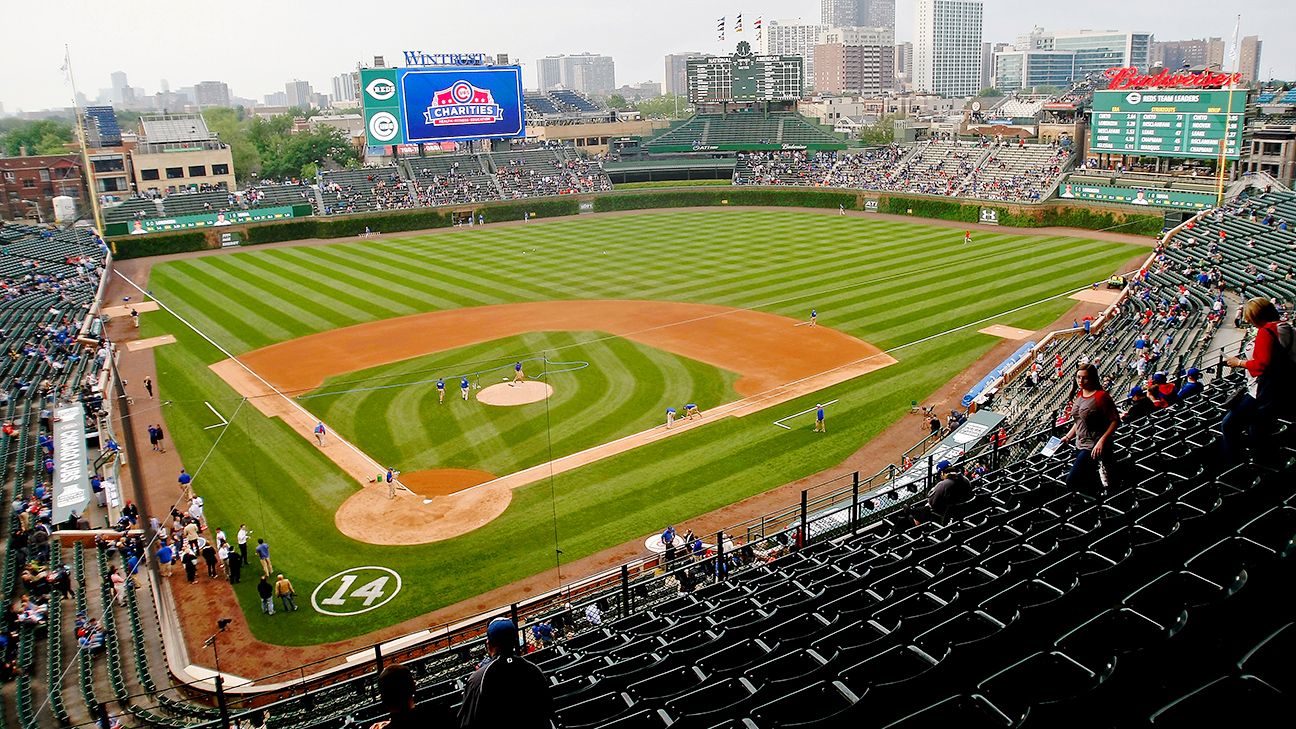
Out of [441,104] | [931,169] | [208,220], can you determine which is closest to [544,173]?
[441,104]

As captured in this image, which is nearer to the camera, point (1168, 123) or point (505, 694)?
point (505, 694)

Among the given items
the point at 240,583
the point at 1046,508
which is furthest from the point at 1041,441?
the point at 240,583

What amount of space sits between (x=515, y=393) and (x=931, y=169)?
59166 millimetres

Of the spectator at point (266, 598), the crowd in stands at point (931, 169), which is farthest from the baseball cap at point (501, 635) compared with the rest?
the crowd in stands at point (931, 169)

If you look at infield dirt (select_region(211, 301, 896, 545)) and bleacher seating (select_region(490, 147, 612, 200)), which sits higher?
bleacher seating (select_region(490, 147, 612, 200))

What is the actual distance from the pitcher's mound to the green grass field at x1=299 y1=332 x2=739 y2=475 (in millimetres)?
458

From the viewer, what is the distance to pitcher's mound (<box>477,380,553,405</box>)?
103 ft

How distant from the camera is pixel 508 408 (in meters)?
30.6

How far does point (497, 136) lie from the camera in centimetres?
7844

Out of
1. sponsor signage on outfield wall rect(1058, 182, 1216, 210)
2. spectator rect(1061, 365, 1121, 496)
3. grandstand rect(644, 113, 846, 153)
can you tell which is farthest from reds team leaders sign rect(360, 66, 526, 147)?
spectator rect(1061, 365, 1121, 496)

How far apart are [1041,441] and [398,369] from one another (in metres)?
25.0

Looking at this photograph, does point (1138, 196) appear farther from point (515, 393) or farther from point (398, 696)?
point (398, 696)

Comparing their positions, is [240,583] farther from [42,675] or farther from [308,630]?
[42,675]

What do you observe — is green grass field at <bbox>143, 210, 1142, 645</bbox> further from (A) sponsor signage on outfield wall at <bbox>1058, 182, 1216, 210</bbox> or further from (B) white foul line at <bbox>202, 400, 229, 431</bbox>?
(A) sponsor signage on outfield wall at <bbox>1058, 182, 1216, 210</bbox>
